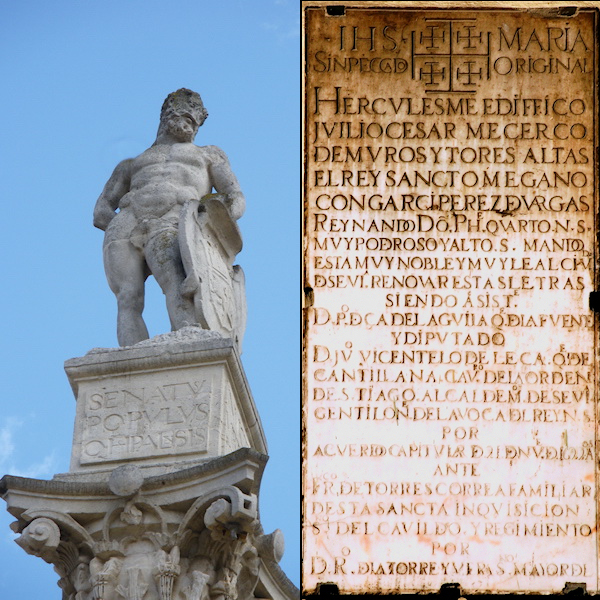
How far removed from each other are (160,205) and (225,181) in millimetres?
922

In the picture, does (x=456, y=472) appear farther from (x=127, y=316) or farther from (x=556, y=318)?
(x=127, y=316)

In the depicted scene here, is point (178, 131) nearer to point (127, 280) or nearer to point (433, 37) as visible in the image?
point (127, 280)

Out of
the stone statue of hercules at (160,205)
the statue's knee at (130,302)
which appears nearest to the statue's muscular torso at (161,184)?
the stone statue of hercules at (160,205)

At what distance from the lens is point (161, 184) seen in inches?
746

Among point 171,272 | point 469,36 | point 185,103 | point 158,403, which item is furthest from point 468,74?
point 185,103

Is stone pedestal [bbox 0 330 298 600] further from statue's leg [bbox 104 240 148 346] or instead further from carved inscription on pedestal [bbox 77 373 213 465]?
statue's leg [bbox 104 240 148 346]

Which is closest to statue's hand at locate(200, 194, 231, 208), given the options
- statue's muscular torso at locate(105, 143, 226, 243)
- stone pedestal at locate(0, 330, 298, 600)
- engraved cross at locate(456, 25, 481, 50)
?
statue's muscular torso at locate(105, 143, 226, 243)

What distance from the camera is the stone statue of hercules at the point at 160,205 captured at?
1839cm

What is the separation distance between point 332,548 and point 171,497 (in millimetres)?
6476

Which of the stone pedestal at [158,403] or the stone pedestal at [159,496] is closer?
the stone pedestal at [159,496]

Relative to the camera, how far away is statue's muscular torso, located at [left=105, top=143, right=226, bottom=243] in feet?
61.6

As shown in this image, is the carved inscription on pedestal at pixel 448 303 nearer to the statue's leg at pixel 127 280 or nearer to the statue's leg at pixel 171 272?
the statue's leg at pixel 171 272

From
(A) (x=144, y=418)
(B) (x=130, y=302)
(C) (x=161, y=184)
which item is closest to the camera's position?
(A) (x=144, y=418)

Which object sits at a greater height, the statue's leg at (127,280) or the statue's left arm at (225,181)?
the statue's left arm at (225,181)
